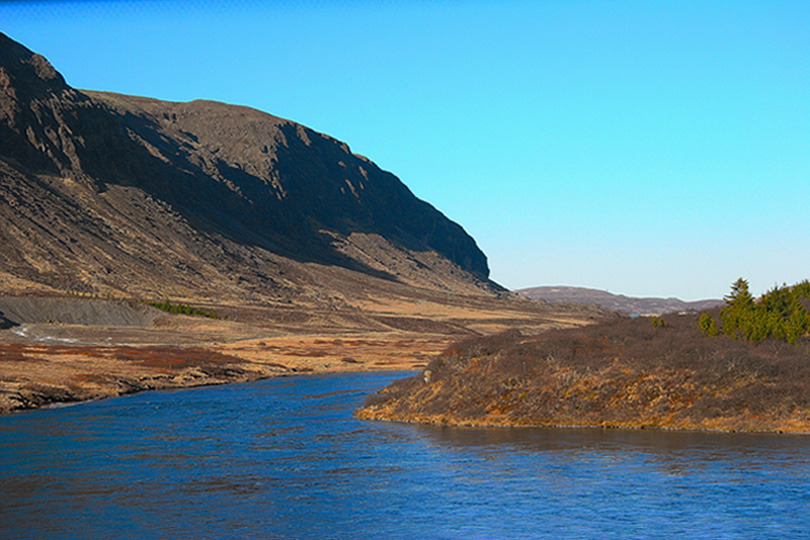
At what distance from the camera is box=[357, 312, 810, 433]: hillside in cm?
4109

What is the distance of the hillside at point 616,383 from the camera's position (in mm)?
41094

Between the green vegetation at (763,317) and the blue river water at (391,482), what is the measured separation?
1038 cm

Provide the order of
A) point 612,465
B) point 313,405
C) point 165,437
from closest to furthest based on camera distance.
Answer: point 612,465, point 165,437, point 313,405

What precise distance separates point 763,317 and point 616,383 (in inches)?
393

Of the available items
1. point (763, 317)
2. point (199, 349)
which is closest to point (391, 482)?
point (763, 317)

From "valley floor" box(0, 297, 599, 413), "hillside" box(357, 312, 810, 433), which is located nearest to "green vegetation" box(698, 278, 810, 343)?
"hillside" box(357, 312, 810, 433)

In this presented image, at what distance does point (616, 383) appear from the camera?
147 ft

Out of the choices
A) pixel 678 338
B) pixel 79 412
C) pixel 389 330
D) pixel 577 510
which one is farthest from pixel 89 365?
pixel 389 330

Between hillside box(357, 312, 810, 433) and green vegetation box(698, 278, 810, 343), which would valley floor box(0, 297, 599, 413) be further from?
green vegetation box(698, 278, 810, 343)

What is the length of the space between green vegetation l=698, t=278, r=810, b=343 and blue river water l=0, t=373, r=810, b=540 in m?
10.4

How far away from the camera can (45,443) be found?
41.9m

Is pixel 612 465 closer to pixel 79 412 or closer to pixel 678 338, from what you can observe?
pixel 678 338

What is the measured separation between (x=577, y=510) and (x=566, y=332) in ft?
85.5

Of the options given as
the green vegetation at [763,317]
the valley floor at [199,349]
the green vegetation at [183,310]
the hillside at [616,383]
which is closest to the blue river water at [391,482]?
the hillside at [616,383]
